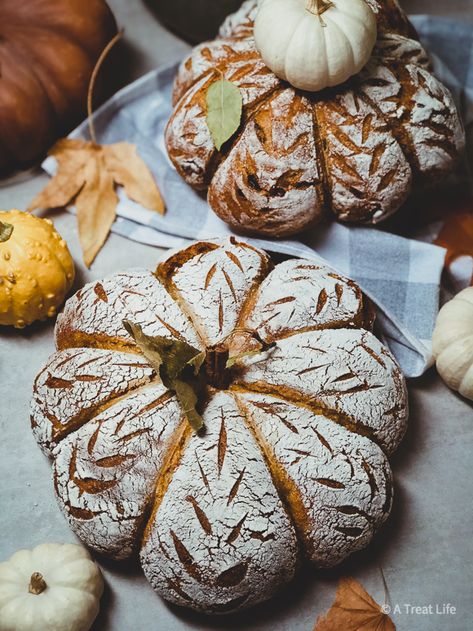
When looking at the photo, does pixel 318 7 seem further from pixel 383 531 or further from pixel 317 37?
pixel 383 531

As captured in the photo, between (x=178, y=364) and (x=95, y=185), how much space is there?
2.80 feet

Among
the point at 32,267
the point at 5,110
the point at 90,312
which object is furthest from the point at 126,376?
the point at 5,110

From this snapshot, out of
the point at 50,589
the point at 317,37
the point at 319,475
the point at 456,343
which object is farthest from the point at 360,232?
the point at 50,589

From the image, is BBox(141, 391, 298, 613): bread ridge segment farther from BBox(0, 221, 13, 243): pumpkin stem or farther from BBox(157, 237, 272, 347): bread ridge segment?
BBox(0, 221, 13, 243): pumpkin stem

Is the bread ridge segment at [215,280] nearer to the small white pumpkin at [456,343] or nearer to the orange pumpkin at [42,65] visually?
the small white pumpkin at [456,343]

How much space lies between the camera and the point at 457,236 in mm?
2100

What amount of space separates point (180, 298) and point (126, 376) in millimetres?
227

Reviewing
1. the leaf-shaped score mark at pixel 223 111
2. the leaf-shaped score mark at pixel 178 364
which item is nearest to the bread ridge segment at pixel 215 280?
the leaf-shaped score mark at pixel 178 364

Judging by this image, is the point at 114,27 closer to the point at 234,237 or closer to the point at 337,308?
the point at 234,237

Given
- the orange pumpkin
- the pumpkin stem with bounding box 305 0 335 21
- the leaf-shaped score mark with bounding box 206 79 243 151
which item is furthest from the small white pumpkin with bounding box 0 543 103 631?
the pumpkin stem with bounding box 305 0 335 21

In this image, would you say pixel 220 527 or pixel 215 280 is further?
pixel 215 280

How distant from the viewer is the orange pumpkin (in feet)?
6.88

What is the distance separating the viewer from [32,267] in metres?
1.87

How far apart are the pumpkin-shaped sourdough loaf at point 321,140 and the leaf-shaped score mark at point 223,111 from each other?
3 cm
